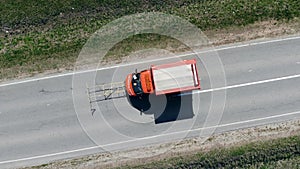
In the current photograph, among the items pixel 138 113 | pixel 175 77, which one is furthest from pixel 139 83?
pixel 175 77

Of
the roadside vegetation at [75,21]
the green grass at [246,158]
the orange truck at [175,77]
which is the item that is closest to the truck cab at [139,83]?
the orange truck at [175,77]

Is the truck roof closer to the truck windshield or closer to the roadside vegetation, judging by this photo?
the truck windshield

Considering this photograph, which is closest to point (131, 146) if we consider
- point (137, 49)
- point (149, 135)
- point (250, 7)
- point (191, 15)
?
point (149, 135)

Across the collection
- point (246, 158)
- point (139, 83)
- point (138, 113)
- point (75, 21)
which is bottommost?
point (246, 158)

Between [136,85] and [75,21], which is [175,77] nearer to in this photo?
[136,85]

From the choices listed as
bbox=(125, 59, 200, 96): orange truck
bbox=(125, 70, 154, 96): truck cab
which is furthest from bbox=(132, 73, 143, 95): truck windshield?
bbox=(125, 59, 200, 96): orange truck

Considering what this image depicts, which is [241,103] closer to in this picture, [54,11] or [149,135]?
[149,135]
